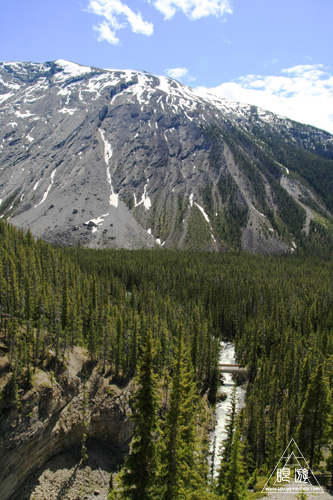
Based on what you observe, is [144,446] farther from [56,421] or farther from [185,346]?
[56,421]

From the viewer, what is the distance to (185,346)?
29859mm

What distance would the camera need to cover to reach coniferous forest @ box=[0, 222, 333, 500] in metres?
23.2

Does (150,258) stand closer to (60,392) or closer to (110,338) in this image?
(110,338)

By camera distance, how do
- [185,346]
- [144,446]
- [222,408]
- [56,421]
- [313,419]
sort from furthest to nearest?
[222,408] < [56,421] < [313,419] < [185,346] < [144,446]

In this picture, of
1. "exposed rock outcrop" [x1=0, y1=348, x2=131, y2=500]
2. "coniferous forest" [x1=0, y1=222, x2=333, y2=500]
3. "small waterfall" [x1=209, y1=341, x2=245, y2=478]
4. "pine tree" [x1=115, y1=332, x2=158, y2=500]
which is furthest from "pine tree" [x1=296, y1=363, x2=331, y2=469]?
"exposed rock outcrop" [x1=0, y1=348, x2=131, y2=500]

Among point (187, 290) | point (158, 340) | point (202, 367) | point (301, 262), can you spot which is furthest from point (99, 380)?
point (301, 262)

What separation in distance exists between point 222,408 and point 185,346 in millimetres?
47789

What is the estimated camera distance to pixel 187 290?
128625 mm

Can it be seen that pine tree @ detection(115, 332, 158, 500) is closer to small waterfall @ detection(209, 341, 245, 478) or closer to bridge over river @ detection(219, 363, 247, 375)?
small waterfall @ detection(209, 341, 245, 478)

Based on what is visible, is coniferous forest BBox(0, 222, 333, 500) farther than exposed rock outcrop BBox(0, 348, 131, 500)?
No

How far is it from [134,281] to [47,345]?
279 feet

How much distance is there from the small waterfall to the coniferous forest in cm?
224

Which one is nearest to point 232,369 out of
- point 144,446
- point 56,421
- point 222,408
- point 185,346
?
point 222,408

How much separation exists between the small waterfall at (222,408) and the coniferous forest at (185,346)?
2.24 meters
